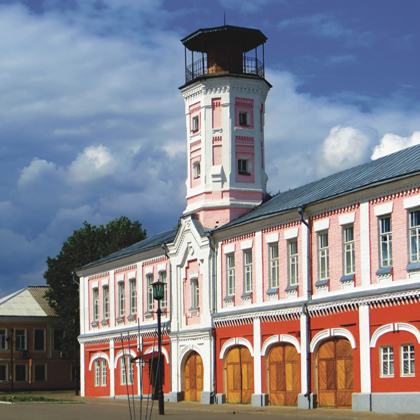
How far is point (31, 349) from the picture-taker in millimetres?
65125

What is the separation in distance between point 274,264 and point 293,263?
4.65 ft

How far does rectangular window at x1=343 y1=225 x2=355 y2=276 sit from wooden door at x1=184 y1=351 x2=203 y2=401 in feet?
37.1

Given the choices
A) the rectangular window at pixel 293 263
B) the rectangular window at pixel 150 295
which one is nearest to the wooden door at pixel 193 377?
the rectangular window at pixel 150 295

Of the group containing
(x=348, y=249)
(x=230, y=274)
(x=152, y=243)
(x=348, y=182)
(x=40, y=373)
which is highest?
(x=348, y=182)

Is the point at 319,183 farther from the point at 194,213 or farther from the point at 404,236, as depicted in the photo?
the point at 404,236

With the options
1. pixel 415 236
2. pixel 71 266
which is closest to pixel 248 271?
pixel 415 236

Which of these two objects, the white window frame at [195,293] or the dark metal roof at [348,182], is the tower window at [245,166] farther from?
the white window frame at [195,293]

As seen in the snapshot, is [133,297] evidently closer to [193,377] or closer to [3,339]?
[193,377]

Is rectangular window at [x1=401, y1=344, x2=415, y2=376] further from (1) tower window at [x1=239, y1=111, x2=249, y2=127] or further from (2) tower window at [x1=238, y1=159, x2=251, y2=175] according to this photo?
(1) tower window at [x1=239, y1=111, x2=249, y2=127]

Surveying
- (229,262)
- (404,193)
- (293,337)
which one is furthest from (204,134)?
(404,193)

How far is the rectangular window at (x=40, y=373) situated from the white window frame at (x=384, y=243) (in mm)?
44719

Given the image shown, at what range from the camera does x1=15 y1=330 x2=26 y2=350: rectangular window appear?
64688mm

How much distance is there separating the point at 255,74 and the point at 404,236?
658 inches

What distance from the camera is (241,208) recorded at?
38844 millimetres
